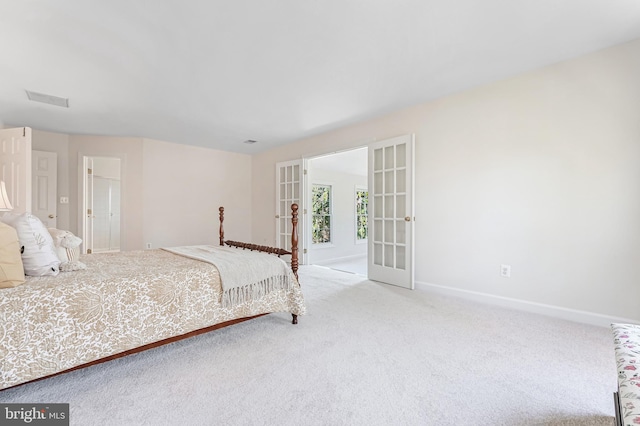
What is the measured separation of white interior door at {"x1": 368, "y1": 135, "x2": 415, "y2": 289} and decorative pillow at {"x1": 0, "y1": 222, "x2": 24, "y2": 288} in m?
3.70

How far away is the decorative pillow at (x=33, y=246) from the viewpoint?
1.79 m

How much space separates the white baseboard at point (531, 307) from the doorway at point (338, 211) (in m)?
2.28

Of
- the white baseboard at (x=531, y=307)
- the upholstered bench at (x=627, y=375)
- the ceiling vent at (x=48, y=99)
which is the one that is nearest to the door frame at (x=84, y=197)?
the ceiling vent at (x=48, y=99)

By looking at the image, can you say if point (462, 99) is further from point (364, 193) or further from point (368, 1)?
point (364, 193)

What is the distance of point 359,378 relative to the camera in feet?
5.88

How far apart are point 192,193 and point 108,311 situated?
4576 millimetres

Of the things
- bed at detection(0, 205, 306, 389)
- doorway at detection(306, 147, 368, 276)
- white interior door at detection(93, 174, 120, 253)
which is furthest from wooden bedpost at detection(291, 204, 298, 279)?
white interior door at detection(93, 174, 120, 253)

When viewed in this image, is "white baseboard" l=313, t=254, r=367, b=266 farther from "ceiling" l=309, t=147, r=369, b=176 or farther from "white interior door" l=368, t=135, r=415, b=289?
"ceiling" l=309, t=147, r=369, b=176

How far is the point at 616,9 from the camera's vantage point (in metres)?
2.04

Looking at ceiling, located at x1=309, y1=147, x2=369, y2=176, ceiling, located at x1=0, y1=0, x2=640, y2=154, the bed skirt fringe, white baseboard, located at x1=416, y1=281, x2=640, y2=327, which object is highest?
ceiling, located at x1=0, y1=0, x2=640, y2=154

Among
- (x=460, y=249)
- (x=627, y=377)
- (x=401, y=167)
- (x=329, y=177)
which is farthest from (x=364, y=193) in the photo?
(x=627, y=377)

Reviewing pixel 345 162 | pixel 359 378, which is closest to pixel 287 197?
pixel 345 162

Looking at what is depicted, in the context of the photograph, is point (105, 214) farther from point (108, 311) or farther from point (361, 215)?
point (108, 311)

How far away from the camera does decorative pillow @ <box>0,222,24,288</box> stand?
5.10 feet
